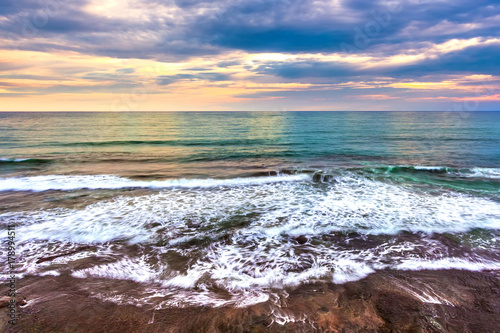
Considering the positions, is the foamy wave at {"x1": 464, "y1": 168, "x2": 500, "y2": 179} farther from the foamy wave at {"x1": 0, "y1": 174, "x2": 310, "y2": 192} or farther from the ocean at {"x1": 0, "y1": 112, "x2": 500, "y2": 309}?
the foamy wave at {"x1": 0, "y1": 174, "x2": 310, "y2": 192}

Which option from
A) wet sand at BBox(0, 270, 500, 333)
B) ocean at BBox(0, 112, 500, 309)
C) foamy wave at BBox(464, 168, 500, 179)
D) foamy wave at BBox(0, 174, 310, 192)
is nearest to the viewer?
wet sand at BBox(0, 270, 500, 333)

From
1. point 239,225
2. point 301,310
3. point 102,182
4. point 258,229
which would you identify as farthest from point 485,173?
point 102,182

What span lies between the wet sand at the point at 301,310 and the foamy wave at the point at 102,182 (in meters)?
8.48

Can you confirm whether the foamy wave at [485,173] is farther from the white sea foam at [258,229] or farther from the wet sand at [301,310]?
the wet sand at [301,310]

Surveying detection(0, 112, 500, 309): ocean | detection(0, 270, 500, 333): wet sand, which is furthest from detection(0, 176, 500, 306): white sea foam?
detection(0, 270, 500, 333): wet sand

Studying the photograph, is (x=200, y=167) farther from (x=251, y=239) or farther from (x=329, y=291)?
(x=329, y=291)

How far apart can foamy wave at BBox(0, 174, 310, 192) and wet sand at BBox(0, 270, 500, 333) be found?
8.48 meters

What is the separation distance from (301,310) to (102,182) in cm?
1341

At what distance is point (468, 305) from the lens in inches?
196

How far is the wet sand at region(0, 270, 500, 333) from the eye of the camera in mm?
4430

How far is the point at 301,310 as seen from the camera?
15.7 ft

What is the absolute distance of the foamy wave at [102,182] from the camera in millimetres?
13414

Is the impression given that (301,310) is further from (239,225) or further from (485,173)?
(485,173)

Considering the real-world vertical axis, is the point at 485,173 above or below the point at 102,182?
below
